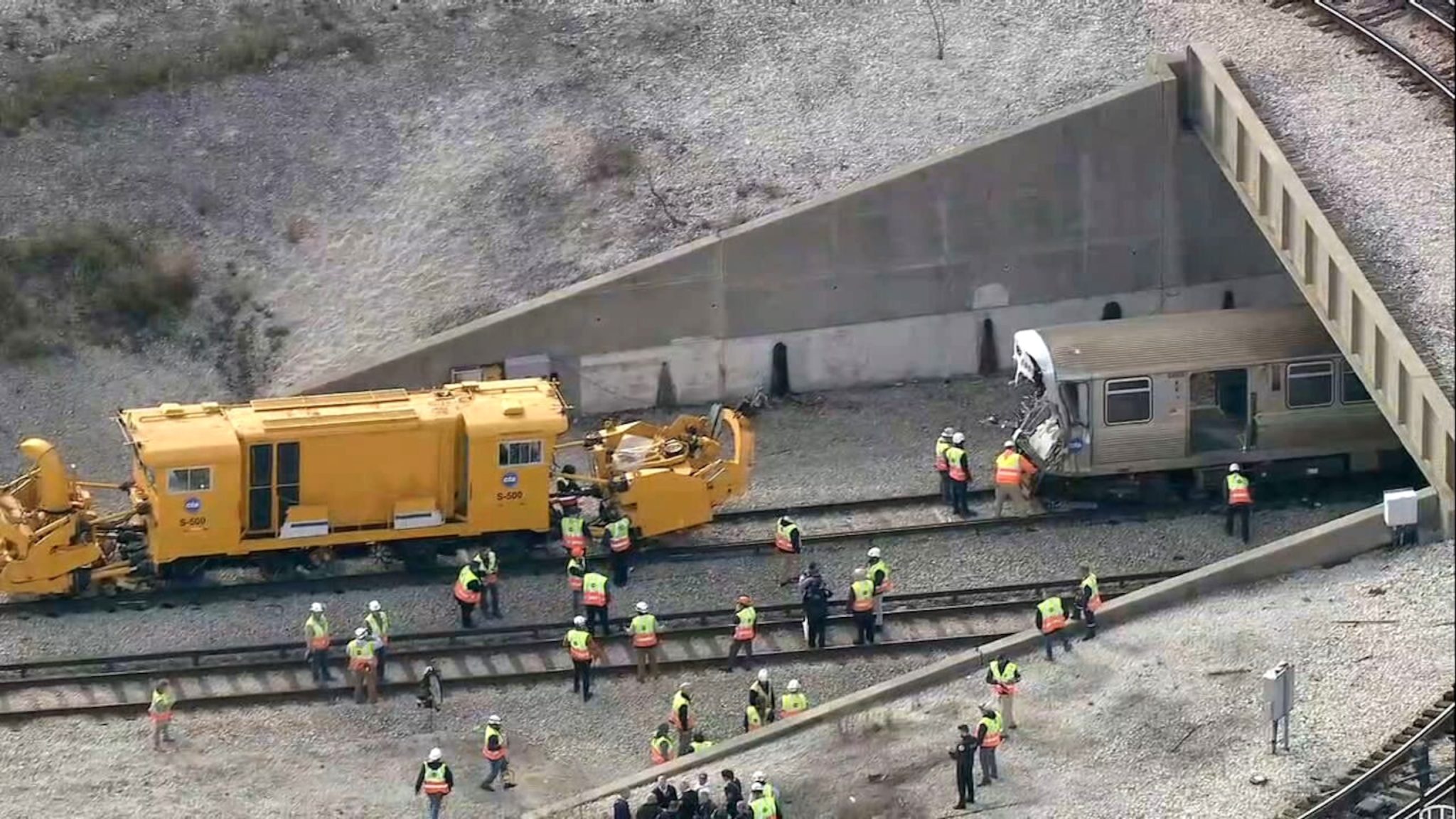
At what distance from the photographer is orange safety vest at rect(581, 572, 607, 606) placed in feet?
115

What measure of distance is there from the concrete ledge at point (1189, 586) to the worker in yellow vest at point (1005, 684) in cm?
100

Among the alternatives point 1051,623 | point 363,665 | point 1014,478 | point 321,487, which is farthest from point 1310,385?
point 363,665

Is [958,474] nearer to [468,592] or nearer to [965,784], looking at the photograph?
[468,592]

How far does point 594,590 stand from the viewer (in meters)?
35.2

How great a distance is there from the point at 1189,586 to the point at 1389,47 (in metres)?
9.28

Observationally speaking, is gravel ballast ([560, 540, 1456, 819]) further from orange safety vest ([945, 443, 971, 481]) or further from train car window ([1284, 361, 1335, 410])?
orange safety vest ([945, 443, 971, 481])

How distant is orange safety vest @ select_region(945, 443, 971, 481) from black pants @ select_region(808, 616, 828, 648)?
384cm

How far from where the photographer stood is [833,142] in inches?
1706

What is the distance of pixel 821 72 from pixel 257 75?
8464 millimetres

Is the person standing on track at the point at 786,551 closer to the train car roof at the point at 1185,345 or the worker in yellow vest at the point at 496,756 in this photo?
the train car roof at the point at 1185,345

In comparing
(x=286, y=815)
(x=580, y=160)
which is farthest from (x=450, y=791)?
(x=580, y=160)

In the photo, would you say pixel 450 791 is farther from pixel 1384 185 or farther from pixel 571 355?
pixel 1384 185

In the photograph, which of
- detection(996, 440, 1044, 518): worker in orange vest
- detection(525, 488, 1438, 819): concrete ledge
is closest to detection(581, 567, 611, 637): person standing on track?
detection(525, 488, 1438, 819): concrete ledge

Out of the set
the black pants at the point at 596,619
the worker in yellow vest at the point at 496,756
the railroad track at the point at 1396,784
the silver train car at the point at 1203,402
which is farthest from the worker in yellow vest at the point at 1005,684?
the silver train car at the point at 1203,402
